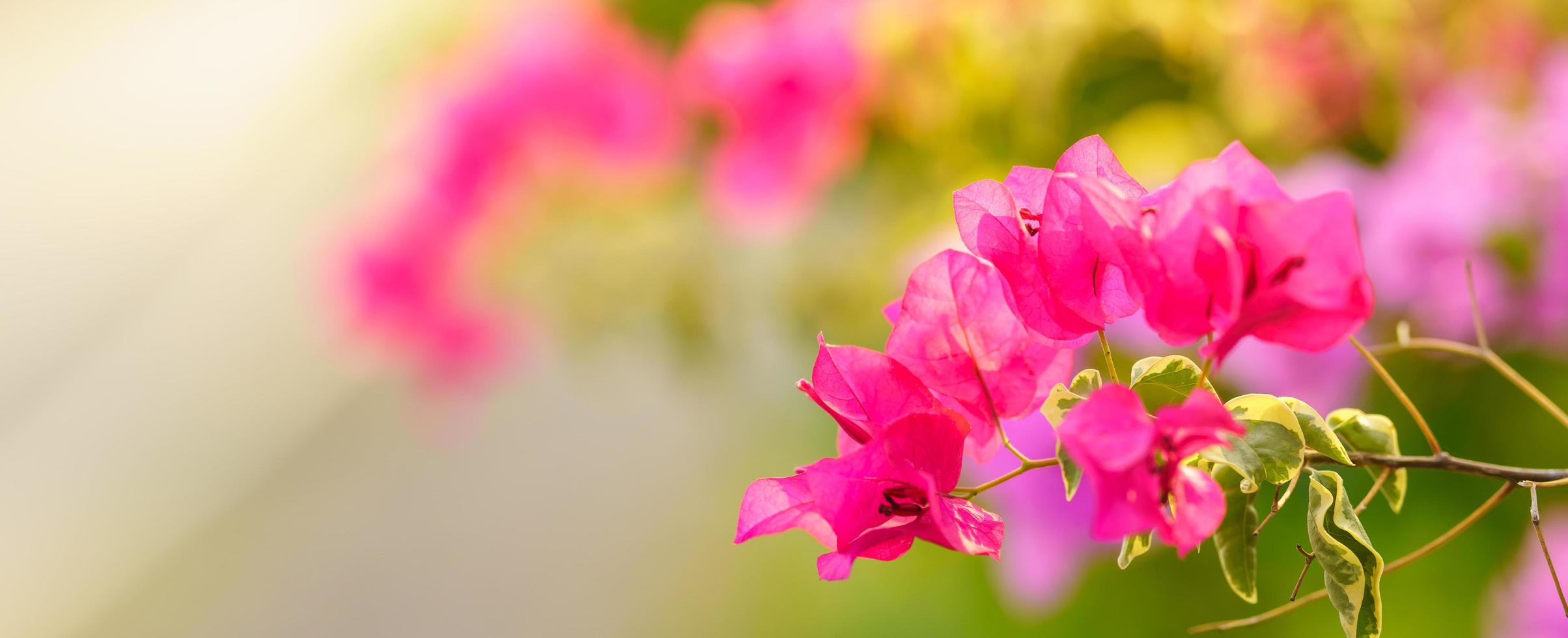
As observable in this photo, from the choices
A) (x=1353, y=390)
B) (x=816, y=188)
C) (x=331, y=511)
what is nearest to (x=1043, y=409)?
(x=1353, y=390)

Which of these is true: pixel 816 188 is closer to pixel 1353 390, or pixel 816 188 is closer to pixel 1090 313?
pixel 1353 390

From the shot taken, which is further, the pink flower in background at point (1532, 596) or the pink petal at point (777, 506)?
the pink flower in background at point (1532, 596)

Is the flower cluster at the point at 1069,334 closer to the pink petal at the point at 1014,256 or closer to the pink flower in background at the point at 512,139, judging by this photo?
the pink petal at the point at 1014,256

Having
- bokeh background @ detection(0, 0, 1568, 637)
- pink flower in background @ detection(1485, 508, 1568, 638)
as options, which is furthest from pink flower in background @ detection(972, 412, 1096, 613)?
pink flower in background @ detection(1485, 508, 1568, 638)

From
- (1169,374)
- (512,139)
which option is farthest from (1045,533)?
(512,139)

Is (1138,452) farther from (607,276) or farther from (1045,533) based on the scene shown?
(607,276)

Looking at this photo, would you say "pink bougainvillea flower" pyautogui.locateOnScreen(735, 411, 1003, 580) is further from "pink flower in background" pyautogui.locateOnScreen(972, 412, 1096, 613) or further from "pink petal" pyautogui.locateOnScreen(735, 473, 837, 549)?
"pink flower in background" pyautogui.locateOnScreen(972, 412, 1096, 613)

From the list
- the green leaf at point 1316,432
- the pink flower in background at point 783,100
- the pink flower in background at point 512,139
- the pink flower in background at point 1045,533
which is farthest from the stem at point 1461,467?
the pink flower in background at point 512,139
